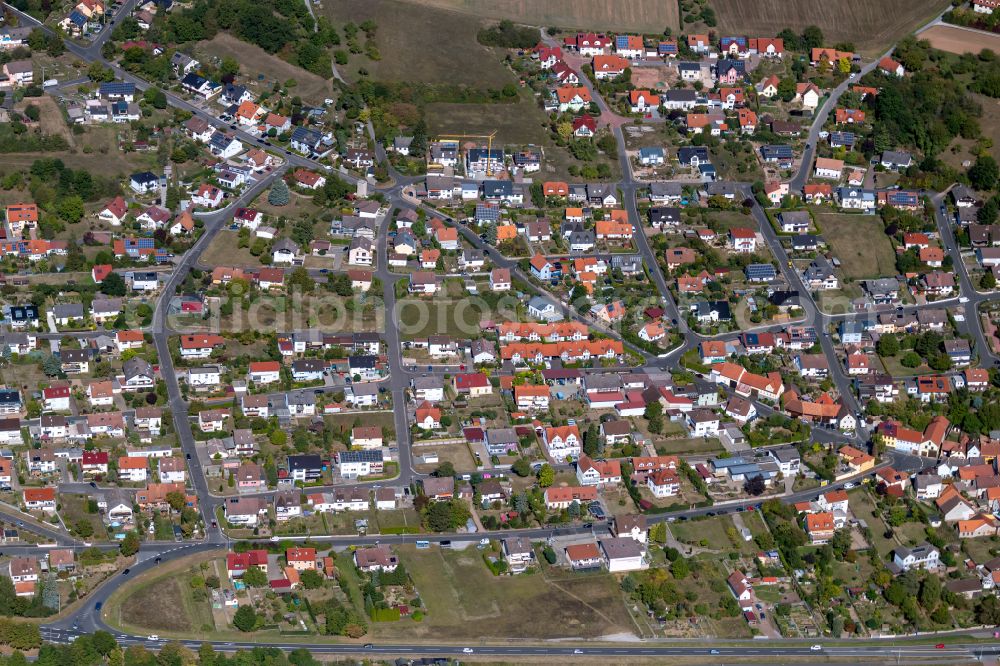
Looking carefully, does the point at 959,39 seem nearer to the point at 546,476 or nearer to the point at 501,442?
the point at 501,442

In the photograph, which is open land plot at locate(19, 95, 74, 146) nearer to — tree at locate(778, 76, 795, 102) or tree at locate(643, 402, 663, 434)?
tree at locate(643, 402, 663, 434)

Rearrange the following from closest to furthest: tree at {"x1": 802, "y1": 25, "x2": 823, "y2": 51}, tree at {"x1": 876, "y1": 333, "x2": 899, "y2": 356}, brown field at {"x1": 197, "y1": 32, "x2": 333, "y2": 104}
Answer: tree at {"x1": 876, "y1": 333, "x2": 899, "y2": 356} → brown field at {"x1": 197, "y1": 32, "x2": 333, "y2": 104} → tree at {"x1": 802, "y1": 25, "x2": 823, "y2": 51}

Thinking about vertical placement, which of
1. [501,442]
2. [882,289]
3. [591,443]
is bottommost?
[501,442]

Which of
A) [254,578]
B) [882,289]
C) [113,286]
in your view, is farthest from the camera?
[882,289]

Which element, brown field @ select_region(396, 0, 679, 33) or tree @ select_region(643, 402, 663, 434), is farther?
brown field @ select_region(396, 0, 679, 33)

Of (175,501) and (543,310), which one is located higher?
(543,310)

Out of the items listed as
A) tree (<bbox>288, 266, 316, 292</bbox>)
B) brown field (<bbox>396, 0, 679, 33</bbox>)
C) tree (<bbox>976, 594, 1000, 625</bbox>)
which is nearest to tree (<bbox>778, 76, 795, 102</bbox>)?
brown field (<bbox>396, 0, 679, 33</bbox>)

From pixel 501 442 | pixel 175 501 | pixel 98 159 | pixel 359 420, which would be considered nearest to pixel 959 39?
pixel 501 442
